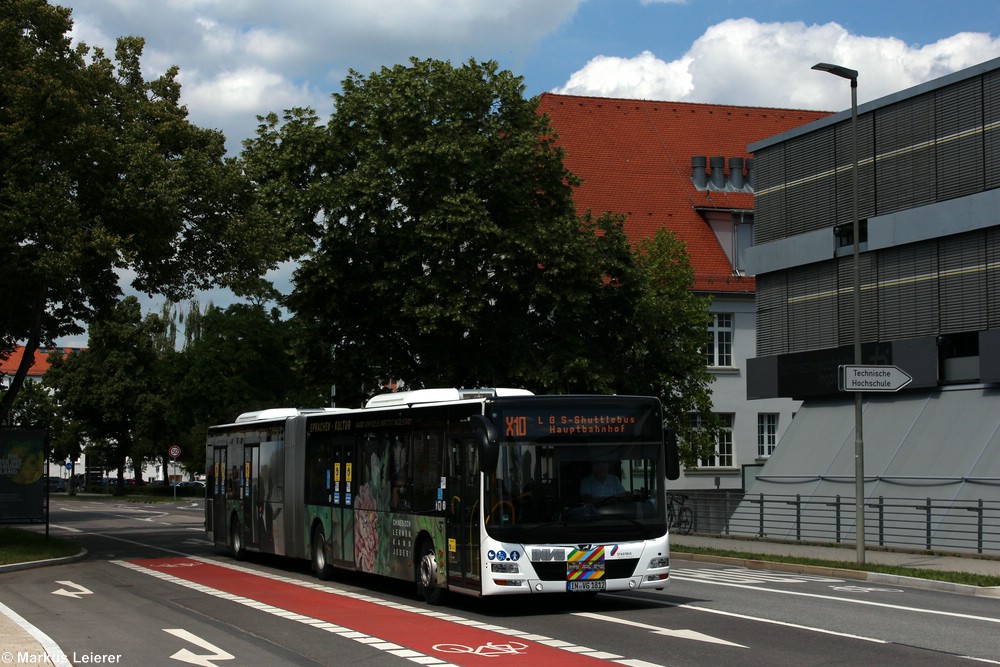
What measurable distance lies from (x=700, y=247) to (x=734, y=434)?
27.7 ft

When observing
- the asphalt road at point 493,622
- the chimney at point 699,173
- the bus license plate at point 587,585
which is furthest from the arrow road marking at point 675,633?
the chimney at point 699,173

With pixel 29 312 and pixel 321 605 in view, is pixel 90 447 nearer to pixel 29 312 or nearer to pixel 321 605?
pixel 29 312

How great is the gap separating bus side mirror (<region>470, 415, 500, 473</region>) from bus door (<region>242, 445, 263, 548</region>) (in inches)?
475

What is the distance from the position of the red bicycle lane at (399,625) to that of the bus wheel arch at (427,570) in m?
0.65

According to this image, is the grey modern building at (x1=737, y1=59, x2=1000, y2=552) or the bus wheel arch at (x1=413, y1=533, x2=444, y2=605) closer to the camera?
the bus wheel arch at (x1=413, y1=533, x2=444, y2=605)

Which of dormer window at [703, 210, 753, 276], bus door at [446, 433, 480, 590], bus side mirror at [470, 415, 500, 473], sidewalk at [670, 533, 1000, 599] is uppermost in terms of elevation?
dormer window at [703, 210, 753, 276]

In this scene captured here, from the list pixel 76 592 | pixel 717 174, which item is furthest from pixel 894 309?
pixel 717 174

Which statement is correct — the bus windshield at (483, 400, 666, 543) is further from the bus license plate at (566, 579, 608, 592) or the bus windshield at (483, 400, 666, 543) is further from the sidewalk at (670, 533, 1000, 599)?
the sidewalk at (670, 533, 1000, 599)

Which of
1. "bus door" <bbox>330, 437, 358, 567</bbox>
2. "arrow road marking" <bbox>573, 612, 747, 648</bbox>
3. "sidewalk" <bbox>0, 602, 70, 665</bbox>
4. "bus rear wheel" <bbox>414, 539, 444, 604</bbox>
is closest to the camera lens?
"sidewalk" <bbox>0, 602, 70, 665</bbox>

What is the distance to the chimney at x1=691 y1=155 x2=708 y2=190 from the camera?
60.8 metres

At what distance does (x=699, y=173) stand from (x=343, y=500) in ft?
138

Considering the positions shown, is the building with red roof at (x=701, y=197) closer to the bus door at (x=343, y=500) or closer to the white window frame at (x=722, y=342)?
the white window frame at (x=722, y=342)

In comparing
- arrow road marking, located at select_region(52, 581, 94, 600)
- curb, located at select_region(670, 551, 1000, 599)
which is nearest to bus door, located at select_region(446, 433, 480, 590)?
arrow road marking, located at select_region(52, 581, 94, 600)

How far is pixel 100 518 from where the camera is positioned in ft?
178
